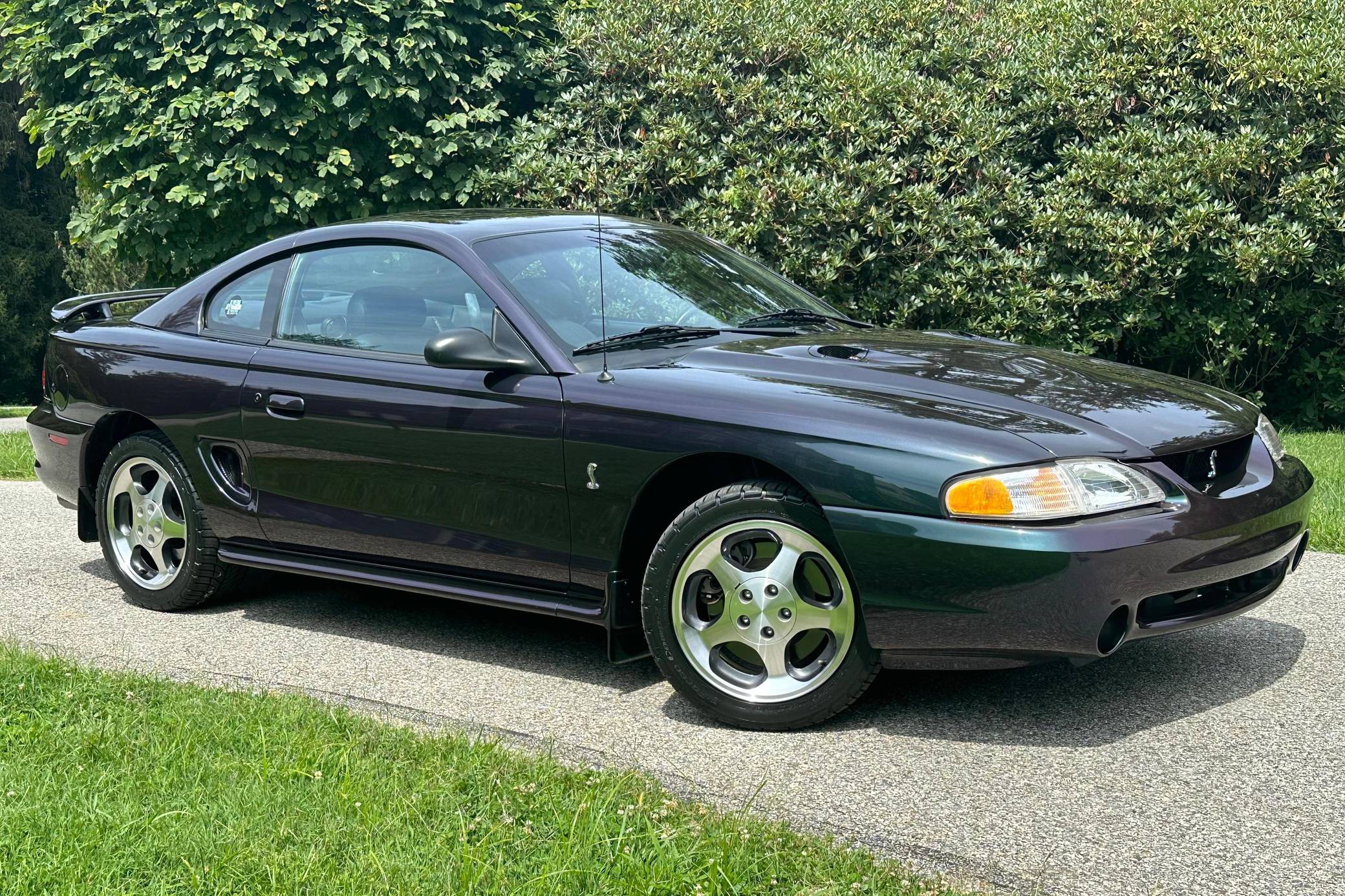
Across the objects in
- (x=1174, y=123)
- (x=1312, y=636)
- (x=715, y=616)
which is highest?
(x=1174, y=123)

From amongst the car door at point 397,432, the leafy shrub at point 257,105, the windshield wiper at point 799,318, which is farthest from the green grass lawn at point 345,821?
the leafy shrub at point 257,105

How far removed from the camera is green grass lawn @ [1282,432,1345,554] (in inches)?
264

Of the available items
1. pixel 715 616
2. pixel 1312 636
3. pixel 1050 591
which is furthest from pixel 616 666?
pixel 1312 636

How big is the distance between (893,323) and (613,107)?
261 centimetres

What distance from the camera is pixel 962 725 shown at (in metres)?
4.32

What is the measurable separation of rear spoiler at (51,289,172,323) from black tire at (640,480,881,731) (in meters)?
3.03

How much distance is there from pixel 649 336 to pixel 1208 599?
6.35 feet

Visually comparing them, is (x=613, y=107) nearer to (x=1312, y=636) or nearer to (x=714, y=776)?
(x=1312, y=636)

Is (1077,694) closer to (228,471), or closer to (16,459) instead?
(228,471)

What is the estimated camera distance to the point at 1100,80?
392 inches

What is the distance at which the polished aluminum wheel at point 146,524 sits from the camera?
586 cm

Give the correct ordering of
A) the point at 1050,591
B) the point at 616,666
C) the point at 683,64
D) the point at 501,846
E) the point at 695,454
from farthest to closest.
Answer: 1. the point at 683,64
2. the point at 616,666
3. the point at 695,454
4. the point at 1050,591
5. the point at 501,846

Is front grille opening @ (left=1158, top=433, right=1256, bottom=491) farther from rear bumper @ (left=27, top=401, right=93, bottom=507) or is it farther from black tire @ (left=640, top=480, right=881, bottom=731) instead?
rear bumper @ (left=27, top=401, right=93, bottom=507)

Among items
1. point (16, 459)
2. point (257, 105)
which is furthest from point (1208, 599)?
point (16, 459)
